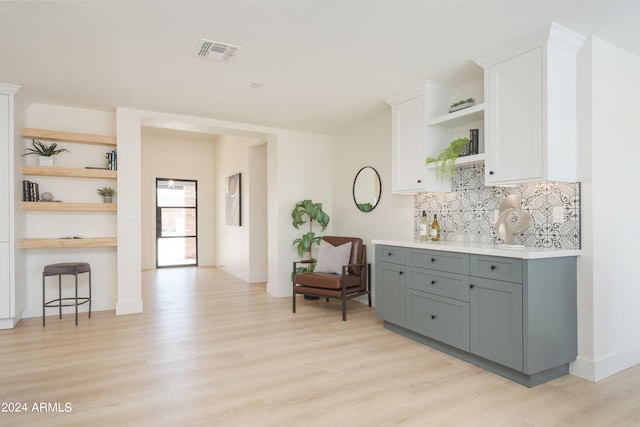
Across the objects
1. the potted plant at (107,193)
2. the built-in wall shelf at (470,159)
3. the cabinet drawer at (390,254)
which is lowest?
the cabinet drawer at (390,254)

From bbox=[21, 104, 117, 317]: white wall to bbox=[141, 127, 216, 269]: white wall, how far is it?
347 cm

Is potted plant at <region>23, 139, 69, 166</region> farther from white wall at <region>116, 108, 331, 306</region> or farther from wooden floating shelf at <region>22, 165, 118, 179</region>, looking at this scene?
white wall at <region>116, 108, 331, 306</region>

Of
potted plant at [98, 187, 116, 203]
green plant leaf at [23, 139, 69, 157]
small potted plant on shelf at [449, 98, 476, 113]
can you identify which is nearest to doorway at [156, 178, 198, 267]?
potted plant at [98, 187, 116, 203]

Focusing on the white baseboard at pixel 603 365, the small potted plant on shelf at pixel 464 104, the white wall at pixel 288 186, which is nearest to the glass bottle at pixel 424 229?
the small potted plant on shelf at pixel 464 104

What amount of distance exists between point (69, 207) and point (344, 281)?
327cm

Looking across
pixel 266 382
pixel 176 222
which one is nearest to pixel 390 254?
pixel 266 382


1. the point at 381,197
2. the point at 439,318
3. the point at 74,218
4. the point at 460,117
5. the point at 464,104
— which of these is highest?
the point at 464,104

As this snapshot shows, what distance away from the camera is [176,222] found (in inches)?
346

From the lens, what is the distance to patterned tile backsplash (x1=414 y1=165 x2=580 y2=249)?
111 inches

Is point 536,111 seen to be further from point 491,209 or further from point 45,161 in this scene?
point 45,161

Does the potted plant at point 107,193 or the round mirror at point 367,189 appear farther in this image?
the round mirror at point 367,189

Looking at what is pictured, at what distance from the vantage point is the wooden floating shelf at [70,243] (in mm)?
4059

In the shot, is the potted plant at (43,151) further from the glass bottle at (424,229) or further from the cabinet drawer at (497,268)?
the cabinet drawer at (497,268)

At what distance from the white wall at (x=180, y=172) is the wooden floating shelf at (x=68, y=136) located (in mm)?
3635
